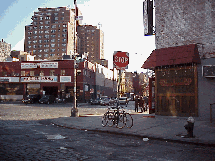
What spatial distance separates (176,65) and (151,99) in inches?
213

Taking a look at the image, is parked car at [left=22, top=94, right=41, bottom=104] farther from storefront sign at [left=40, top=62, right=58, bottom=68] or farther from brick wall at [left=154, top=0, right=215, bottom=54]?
brick wall at [left=154, top=0, right=215, bottom=54]

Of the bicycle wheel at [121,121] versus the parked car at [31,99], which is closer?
the bicycle wheel at [121,121]

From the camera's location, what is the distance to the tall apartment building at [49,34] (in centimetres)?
10731

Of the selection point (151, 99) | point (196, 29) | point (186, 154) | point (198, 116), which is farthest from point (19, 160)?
point (151, 99)

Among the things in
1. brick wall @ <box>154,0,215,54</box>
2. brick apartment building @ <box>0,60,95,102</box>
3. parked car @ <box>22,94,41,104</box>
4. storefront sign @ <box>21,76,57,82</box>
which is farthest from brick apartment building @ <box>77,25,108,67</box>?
brick wall @ <box>154,0,215,54</box>

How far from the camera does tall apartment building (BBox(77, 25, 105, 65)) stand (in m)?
139

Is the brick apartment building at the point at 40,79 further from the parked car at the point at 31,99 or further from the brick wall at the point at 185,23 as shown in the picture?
the brick wall at the point at 185,23

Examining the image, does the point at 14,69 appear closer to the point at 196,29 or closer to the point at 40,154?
the point at 196,29

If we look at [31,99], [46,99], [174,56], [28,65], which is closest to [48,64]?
[28,65]

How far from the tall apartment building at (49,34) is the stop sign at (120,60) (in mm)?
96170

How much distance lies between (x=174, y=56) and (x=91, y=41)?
12786cm

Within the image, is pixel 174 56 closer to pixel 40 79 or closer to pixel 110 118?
pixel 110 118

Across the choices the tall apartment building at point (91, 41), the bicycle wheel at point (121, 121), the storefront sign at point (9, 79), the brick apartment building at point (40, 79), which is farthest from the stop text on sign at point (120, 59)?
the tall apartment building at point (91, 41)

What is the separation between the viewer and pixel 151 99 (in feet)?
65.9
